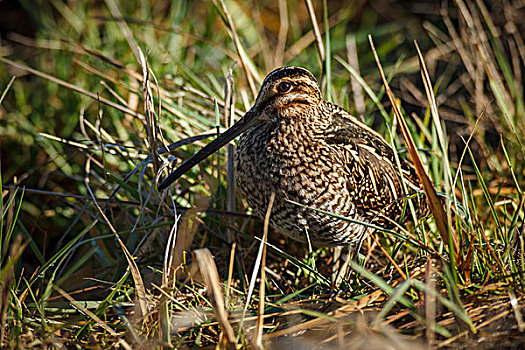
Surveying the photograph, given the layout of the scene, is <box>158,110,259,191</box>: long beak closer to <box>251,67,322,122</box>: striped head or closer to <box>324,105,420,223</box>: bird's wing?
<box>251,67,322,122</box>: striped head

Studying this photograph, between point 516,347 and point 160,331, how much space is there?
114cm

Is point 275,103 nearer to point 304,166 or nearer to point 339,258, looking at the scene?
point 304,166


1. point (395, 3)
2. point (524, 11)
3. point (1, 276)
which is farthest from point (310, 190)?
point (395, 3)

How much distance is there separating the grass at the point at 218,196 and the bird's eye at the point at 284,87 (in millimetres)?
360

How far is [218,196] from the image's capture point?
9.05 ft

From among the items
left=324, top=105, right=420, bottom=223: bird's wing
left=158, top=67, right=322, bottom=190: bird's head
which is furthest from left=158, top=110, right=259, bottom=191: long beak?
left=324, top=105, right=420, bottom=223: bird's wing

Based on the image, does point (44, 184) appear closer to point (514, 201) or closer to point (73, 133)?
point (73, 133)

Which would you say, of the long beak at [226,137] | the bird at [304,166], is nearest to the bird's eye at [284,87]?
the bird at [304,166]

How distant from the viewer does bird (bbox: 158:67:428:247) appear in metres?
Result: 2.34

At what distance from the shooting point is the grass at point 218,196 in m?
1.93

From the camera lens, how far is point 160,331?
1909mm

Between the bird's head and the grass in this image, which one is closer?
the grass

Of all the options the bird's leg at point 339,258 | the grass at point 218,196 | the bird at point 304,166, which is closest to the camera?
the grass at point 218,196

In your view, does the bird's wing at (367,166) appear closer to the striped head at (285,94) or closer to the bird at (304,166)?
the bird at (304,166)
